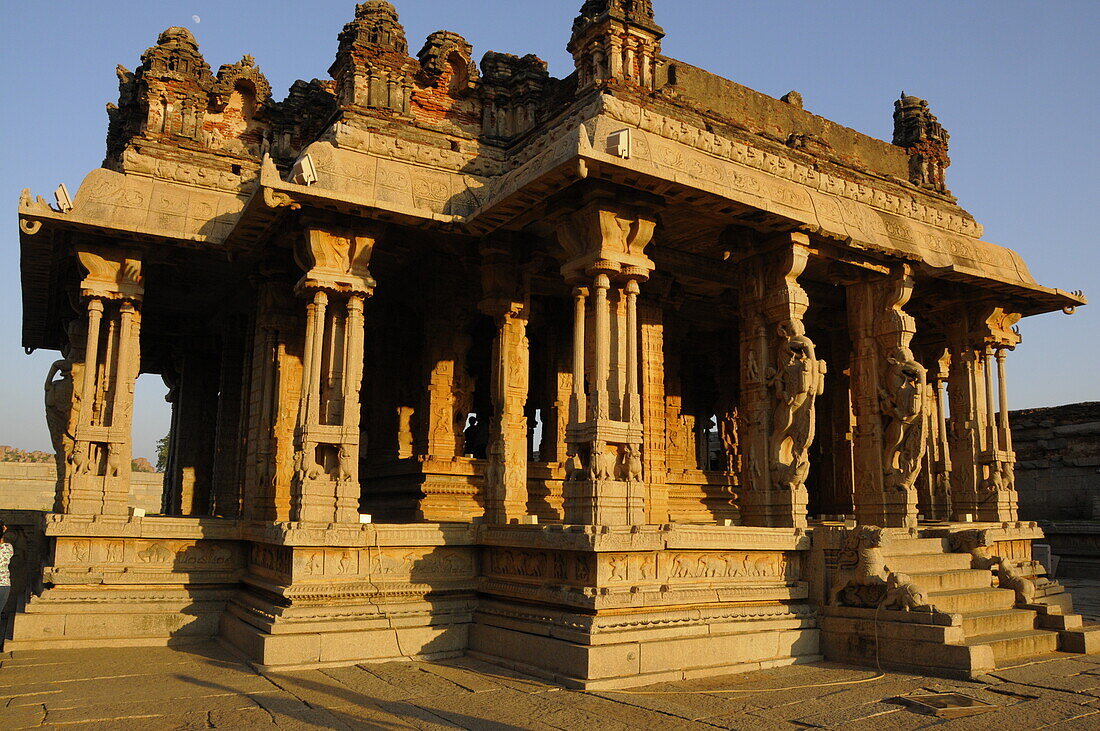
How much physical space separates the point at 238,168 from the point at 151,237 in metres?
3.33

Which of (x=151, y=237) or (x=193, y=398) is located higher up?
(x=151, y=237)

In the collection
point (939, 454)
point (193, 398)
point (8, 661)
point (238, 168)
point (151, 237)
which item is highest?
point (238, 168)

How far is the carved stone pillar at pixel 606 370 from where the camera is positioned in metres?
8.98

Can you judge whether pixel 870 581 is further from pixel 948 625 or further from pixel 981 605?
pixel 981 605

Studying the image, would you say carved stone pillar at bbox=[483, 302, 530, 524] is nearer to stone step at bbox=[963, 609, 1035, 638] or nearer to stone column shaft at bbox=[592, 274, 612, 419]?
stone column shaft at bbox=[592, 274, 612, 419]

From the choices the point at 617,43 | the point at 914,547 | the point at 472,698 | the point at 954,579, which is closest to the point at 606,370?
the point at 472,698

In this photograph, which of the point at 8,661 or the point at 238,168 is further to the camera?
the point at 238,168

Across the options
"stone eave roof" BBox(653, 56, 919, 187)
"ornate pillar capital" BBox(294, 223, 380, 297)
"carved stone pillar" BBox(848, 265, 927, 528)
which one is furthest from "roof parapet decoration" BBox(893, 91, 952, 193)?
"ornate pillar capital" BBox(294, 223, 380, 297)

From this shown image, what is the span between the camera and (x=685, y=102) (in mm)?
13453

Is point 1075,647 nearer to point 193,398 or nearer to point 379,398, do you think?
point 379,398

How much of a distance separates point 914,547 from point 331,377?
7.39m

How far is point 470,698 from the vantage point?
784cm

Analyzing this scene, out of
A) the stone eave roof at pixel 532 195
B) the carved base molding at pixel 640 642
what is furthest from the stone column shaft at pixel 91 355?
the carved base molding at pixel 640 642

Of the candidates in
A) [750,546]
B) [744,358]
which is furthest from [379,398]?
[750,546]
